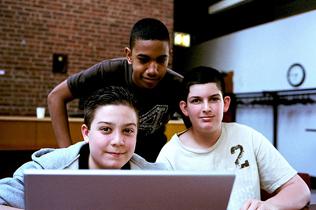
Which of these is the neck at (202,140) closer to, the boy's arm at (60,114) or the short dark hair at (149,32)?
the short dark hair at (149,32)

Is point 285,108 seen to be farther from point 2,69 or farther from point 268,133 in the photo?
point 2,69

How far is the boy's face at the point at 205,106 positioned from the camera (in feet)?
4.82

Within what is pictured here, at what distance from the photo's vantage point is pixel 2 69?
536 cm

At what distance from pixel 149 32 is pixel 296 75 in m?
5.52

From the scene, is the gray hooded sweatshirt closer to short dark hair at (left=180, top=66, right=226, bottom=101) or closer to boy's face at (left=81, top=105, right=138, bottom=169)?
boy's face at (left=81, top=105, right=138, bottom=169)

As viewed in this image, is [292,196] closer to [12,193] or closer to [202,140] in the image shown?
[202,140]

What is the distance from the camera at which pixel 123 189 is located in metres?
0.73

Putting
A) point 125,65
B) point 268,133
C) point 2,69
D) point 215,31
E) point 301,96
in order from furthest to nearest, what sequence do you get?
point 215,31
point 268,133
point 301,96
point 2,69
point 125,65

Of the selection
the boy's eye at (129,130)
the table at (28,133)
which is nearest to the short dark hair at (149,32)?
the boy's eye at (129,130)

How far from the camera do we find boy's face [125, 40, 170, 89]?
1.59m

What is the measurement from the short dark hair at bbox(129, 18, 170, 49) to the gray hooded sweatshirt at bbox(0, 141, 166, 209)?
0.57 metres

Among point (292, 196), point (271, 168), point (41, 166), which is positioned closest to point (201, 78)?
point (271, 168)

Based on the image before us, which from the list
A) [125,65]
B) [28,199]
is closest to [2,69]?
[125,65]

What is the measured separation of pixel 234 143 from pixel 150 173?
2.94 ft
